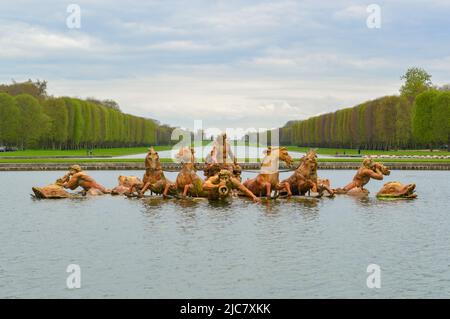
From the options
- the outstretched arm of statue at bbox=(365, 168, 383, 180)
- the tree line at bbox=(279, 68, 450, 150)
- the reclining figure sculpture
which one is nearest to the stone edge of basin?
the reclining figure sculpture

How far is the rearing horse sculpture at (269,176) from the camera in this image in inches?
1085

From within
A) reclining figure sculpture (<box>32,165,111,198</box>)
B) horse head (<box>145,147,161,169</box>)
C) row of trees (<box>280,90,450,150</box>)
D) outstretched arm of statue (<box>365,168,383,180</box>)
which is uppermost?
row of trees (<box>280,90,450,150</box>)

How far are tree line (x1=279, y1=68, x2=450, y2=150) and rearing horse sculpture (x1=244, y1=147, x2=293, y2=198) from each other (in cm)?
5941

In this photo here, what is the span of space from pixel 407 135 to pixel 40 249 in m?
80.5

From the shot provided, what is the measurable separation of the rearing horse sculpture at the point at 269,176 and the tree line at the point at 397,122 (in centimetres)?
5941

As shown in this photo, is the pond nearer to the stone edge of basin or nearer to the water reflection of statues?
the water reflection of statues

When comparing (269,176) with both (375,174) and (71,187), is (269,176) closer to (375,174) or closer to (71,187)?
(375,174)

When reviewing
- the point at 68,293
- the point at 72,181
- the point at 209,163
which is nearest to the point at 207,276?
the point at 68,293

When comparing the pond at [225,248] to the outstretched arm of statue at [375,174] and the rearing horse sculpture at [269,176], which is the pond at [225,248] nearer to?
the rearing horse sculpture at [269,176]

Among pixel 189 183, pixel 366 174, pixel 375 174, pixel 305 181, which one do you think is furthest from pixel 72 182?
pixel 375 174

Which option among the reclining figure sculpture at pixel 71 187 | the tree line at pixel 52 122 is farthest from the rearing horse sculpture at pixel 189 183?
the tree line at pixel 52 122

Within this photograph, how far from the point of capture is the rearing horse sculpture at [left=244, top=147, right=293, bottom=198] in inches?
1085
